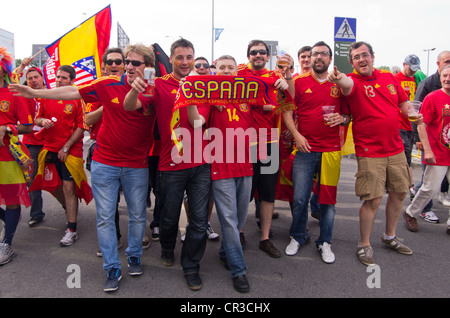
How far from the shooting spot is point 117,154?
10.2 ft

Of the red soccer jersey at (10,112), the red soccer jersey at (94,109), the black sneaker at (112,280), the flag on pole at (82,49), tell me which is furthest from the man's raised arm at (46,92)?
the flag on pole at (82,49)

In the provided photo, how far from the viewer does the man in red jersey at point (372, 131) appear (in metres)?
3.52

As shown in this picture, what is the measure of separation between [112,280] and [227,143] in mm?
1634

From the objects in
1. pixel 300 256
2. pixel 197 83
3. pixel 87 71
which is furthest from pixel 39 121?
pixel 300 256

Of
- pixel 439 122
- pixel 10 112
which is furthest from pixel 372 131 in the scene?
pixel 10 112

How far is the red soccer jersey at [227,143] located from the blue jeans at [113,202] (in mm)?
786

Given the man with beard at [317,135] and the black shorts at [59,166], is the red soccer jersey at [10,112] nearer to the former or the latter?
the black shorts at [59,166]

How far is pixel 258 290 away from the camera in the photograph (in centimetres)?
297

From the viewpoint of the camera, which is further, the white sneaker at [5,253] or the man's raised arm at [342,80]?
the white sneaker at [5,253]

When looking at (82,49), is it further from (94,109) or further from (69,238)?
(69,238)

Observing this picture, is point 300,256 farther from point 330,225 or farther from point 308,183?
point 308,183

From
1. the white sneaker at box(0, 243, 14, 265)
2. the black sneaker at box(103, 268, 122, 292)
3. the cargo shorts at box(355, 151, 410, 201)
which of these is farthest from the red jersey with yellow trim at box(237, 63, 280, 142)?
the white sneaker at box(0, 243, 14, 265)

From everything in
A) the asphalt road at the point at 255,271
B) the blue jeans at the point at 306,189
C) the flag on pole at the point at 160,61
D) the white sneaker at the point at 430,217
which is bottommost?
the asphalt road at the point at 255,271
